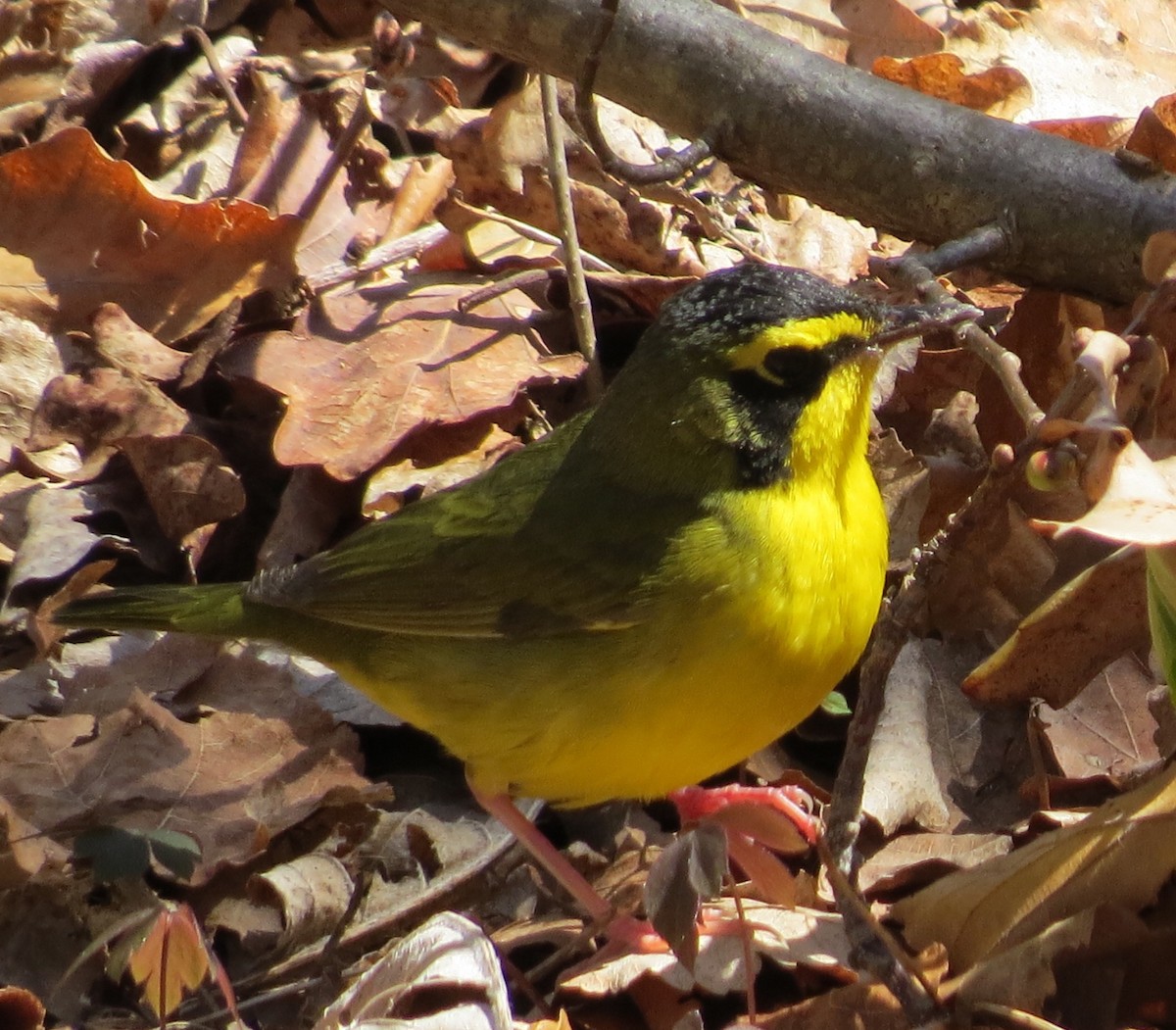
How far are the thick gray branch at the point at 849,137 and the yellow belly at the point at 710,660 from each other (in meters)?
1.38

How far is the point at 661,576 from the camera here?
164 inches

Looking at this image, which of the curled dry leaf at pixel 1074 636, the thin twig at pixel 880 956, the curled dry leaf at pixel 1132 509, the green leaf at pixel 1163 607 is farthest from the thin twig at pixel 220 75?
the curled dry leaf at pixel 1132 509

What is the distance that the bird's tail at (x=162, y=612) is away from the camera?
4891 mm

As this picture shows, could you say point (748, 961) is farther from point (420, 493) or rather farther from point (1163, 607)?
point (420, 493)

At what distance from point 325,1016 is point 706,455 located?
5.55 ft

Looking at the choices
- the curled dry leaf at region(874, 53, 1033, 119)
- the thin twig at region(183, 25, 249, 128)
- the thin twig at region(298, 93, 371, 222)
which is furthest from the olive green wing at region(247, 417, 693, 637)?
the curled dry leaf at region(874, 53, 1033, 119)

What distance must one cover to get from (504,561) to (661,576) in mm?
605

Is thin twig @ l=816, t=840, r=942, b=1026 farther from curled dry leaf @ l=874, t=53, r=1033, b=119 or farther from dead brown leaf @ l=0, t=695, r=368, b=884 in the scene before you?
curled dry leaf @ l=874, t=53, r=1033, b=119

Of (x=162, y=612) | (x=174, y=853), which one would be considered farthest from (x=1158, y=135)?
(x=174, y=853)

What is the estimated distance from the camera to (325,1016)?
3.53m

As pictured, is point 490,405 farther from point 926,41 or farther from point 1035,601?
point 926,41

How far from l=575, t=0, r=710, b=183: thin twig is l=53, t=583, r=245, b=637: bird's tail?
5.77ft

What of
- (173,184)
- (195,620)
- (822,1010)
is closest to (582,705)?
(822,1010)

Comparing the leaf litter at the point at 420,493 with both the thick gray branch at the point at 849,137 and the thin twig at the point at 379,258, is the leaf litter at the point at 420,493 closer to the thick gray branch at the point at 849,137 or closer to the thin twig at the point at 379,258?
the thin twig at the point at 379,258
